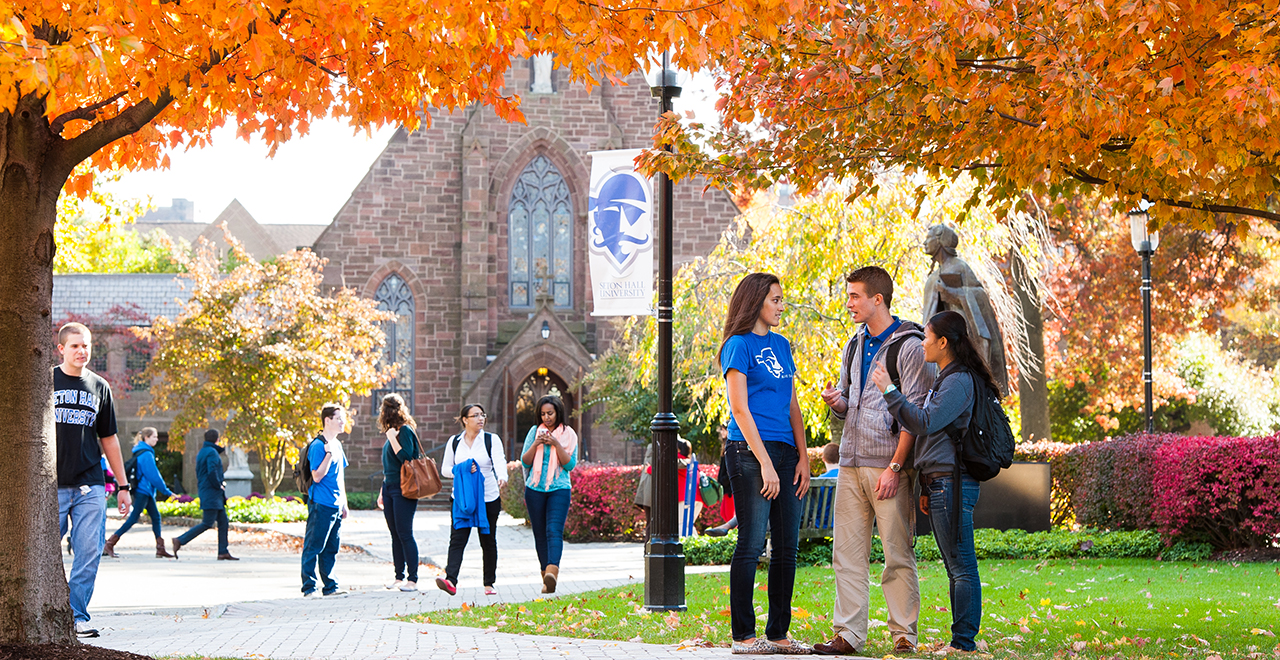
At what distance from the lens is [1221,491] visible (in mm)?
12258

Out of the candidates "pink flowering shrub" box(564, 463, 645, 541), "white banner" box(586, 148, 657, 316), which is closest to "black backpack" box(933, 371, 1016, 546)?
"white banner" box(586, 148, 657, 316)

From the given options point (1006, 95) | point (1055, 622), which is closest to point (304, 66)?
point (1006, 95)

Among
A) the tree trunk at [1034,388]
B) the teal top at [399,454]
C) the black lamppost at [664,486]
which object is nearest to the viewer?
the black lamppost at [664,486]

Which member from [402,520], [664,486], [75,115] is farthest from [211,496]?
[75,115]

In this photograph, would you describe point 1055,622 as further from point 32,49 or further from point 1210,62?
point 32,49

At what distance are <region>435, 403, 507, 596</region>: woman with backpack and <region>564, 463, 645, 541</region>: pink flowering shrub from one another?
6.42 m

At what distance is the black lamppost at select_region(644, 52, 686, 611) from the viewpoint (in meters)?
8.35

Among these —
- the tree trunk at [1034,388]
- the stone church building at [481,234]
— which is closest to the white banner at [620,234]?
the tree trunk at [1034,388]

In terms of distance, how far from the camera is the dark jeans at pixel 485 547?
1005 cm

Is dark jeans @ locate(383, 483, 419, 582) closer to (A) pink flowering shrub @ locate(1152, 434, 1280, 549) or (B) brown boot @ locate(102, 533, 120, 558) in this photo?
(B) brown boot @ locate(102, 533, 120, 558)

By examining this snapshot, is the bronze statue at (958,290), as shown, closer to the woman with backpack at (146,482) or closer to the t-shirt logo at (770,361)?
the t-shirt logo at (770,361)

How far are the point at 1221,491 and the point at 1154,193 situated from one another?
6.46 m

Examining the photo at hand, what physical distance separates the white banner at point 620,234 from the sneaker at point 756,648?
4.23 m

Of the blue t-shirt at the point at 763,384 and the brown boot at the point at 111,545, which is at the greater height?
the blue t-shirt at the point at 763,384
